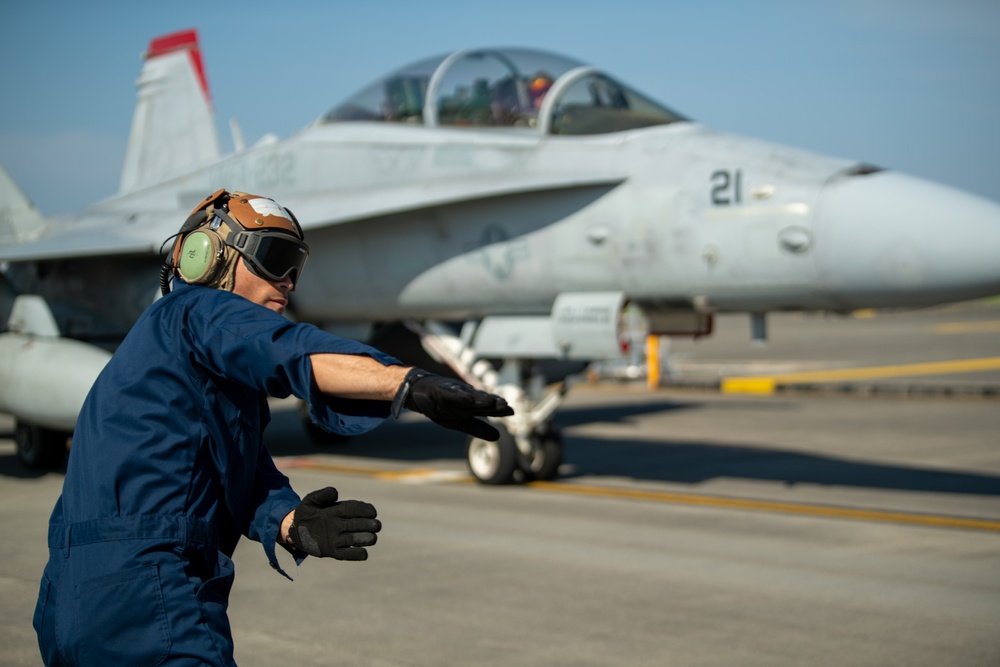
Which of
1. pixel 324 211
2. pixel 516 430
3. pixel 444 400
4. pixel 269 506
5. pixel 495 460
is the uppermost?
pixel 444 400

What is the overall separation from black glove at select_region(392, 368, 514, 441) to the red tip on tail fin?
14522 millimetres

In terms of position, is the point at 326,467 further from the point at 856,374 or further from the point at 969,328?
the point at 969,328

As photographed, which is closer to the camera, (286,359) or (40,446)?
(286,359)

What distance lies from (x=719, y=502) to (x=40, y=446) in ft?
22.3

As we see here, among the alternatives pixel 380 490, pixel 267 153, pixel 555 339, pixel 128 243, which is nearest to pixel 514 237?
pixel 555 339

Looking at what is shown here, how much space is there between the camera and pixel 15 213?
559 inches

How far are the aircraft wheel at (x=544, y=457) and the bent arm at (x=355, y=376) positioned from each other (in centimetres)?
804

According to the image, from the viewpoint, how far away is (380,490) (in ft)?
32.6

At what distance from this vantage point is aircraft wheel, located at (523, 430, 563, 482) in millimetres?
10195

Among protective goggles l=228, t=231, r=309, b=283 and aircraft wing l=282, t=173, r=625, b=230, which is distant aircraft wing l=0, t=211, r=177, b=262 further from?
protective goggles l=228, t=231, r=309, b=283

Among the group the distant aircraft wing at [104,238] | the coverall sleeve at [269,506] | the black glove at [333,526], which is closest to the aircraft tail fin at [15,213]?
the distant aircraft wing at [104,238]

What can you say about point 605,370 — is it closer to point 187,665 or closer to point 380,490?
point 380,490

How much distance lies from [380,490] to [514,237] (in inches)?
97.6

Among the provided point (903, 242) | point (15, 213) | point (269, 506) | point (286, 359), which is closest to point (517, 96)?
point (903, 242)
